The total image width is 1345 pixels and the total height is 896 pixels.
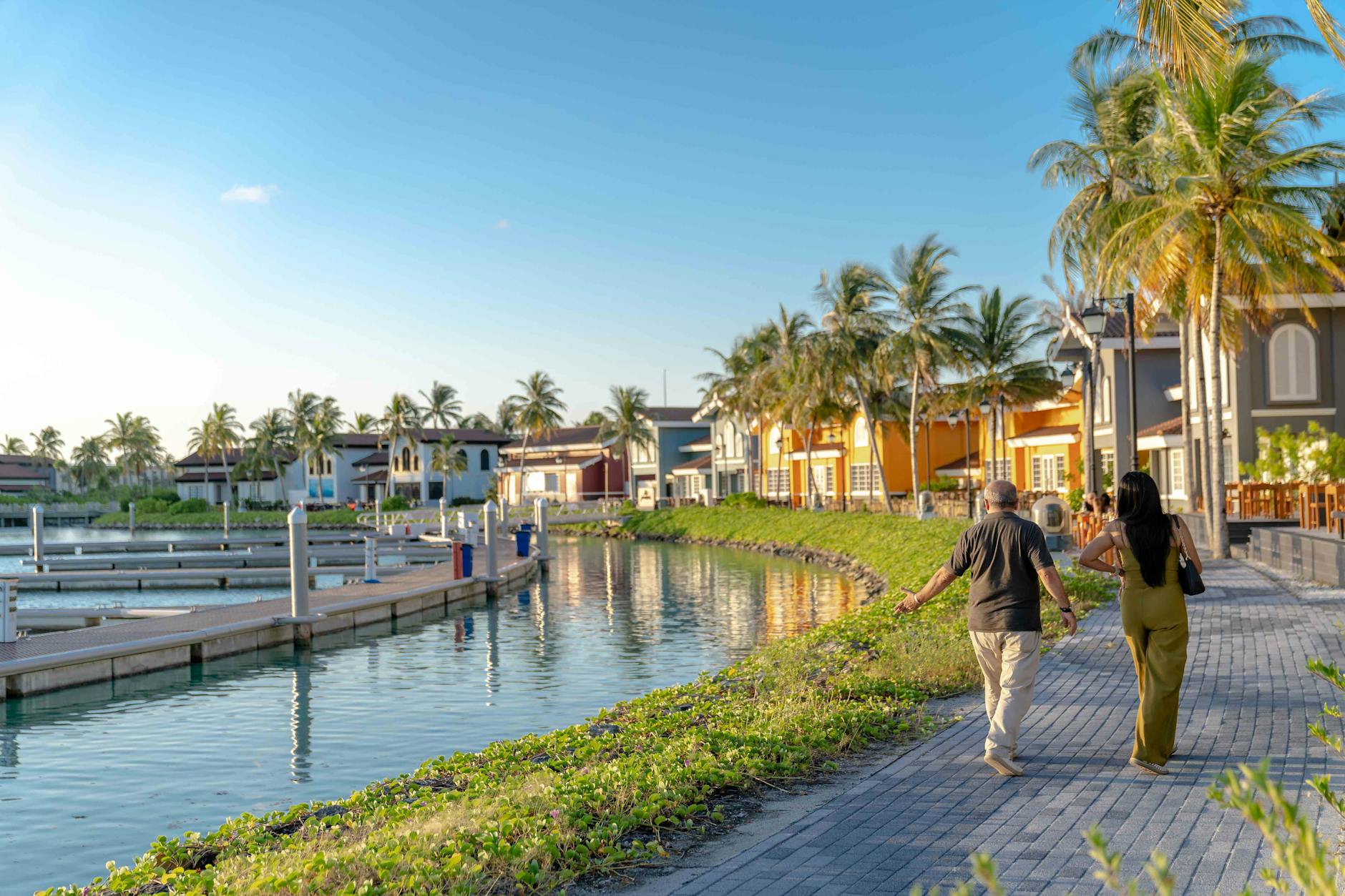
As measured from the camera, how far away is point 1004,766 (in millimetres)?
7090

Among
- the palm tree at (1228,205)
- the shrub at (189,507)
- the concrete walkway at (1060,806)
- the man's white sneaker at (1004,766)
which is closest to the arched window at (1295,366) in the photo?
the palm tree at (1228,205)

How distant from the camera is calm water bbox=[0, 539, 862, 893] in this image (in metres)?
9.31

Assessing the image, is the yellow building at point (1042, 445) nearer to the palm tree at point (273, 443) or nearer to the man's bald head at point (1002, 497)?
the man's bald head at point (1002, 497)

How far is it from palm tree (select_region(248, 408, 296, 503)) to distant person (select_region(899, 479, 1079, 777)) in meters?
94.0

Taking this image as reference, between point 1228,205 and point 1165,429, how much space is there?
14886 millimetres

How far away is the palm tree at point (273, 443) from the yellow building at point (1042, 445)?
64.5m

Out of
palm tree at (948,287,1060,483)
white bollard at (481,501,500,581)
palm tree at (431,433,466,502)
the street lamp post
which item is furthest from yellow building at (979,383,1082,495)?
palm tree at (431,433,466,502)

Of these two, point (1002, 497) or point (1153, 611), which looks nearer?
point (1153, 611)

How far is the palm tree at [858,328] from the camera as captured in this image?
5047 centimetres

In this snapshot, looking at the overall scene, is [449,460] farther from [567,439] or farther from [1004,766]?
[1004,766]

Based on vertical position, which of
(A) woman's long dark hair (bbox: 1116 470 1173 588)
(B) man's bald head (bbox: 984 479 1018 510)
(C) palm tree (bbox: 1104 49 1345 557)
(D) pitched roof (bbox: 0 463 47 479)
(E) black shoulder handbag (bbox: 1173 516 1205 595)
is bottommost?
(E) black shoulder handbag (bbox: 1173 516 1205 595)

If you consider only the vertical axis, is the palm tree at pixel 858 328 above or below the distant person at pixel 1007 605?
above

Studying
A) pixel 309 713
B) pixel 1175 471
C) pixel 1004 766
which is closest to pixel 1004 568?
pixel 1004 766

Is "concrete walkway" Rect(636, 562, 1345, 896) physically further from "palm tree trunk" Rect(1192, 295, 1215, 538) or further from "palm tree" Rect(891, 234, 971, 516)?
"palm tree" Rect(891, 234, 971, 516)
